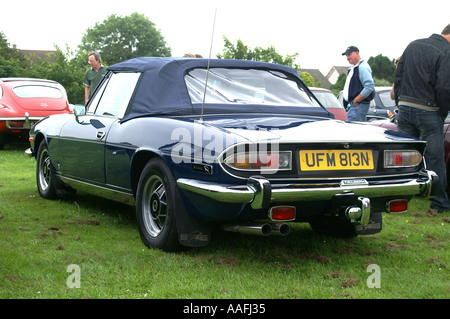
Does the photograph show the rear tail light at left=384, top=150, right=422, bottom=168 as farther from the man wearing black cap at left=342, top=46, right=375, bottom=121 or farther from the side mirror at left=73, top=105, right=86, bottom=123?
the man wearing black cap at left=342, top=46, right=375, bottom=121

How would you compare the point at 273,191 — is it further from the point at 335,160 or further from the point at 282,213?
the point at 335,160

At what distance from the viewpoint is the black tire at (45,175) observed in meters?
6.48

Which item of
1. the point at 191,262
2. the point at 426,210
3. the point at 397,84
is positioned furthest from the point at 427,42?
the point at 191,262

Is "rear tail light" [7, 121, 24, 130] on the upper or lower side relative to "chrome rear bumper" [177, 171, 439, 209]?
lower

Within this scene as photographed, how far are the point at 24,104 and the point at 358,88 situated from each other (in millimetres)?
7405

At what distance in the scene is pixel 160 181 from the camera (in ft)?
14.3

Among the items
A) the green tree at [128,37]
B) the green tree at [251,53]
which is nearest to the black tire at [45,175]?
the green tree at [251,53]

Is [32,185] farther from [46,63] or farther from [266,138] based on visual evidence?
[46,63]

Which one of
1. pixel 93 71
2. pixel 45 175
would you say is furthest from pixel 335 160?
pixel 93 71

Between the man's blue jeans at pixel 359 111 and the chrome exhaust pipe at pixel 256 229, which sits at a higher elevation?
the man's blue jeans at pixel 359 111

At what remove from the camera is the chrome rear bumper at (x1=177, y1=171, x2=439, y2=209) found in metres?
3.56

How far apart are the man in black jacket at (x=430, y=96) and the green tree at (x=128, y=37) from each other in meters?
67.4

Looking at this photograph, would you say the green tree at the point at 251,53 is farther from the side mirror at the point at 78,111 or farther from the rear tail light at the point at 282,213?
the rear tail light at the point at 282,213

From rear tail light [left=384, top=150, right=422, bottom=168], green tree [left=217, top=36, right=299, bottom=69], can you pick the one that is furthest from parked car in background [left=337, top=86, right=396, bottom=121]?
green tree [left=217, top=36, right=299, bottom=69]
